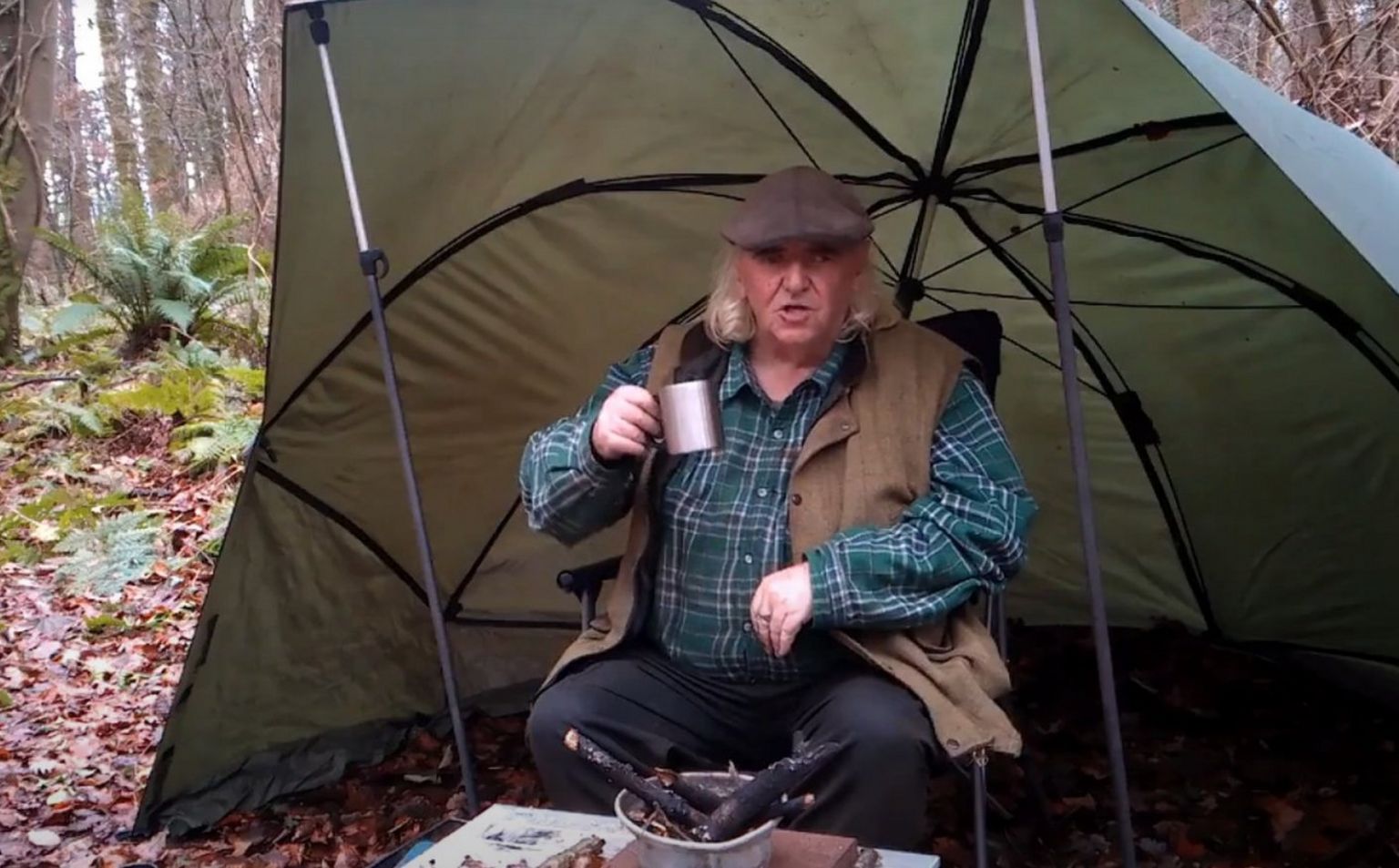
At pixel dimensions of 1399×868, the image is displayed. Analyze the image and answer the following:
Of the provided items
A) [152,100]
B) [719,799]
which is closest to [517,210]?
[719,799]

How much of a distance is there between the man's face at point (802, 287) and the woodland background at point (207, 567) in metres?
1.34

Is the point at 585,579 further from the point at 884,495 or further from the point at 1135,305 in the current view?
the point at 1135,305

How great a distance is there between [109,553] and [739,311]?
4044 millimetres

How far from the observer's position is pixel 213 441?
6.27m

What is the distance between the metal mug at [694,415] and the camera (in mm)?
1995

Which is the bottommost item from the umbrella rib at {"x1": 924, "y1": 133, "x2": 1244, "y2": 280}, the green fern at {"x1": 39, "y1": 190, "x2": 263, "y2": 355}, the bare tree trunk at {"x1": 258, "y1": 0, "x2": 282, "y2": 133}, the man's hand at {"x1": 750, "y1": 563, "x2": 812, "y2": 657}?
the man's hand at {"x1": 750, "y1": 563, "x2": 812, "y2": 657}

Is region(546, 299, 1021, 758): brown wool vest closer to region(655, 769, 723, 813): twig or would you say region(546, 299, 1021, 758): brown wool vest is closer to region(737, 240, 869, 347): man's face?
region(737, 240, 869, 347): man's face

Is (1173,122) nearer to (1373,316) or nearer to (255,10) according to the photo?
(1373,316)

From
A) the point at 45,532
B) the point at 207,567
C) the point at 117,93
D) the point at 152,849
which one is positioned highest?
the point at 117,93

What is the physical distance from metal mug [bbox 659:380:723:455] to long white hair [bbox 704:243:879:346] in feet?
1.48

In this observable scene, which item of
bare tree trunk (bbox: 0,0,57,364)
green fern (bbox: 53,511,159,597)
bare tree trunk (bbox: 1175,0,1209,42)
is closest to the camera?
green fern (bbox: 53,511,159,597)

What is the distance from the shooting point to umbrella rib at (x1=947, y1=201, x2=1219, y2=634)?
3.29 m

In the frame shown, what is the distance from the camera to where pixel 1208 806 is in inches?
119

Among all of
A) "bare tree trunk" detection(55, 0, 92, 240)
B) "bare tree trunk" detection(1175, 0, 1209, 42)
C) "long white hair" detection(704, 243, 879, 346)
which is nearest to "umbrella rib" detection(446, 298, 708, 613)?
"long white hair" detection(704, 243, 879, 346)
